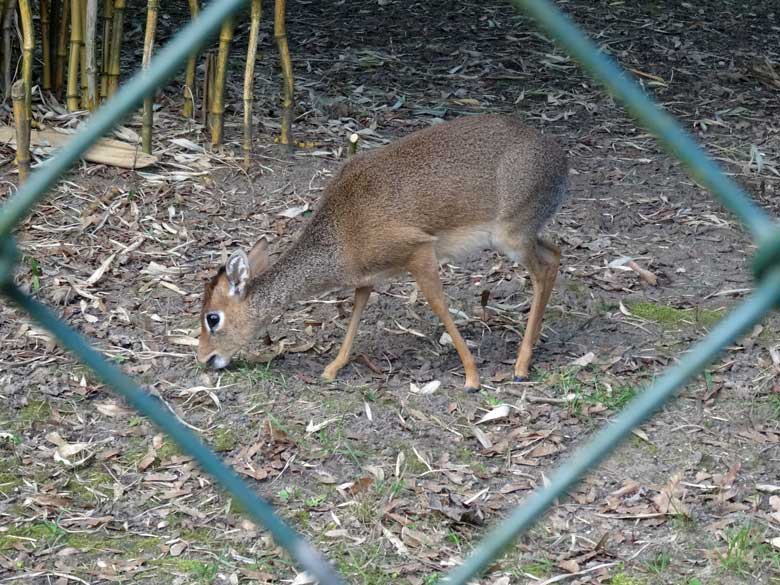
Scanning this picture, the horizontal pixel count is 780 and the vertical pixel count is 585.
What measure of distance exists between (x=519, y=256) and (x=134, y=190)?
9.05 feet

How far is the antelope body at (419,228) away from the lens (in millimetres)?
5633

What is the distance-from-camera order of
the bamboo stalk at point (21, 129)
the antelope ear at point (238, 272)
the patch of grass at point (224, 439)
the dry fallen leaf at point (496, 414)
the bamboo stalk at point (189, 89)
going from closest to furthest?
1. the patch of grass at point (224, 439)
2. the dry fallen leaf at point (496, 414)
3. the antelope ear at point (238, 272)
4. the bamboo stalk at point (21, 129)
5. the bamboo stalk at point (189, 89)

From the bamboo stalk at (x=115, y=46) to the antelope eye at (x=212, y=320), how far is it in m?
2.43

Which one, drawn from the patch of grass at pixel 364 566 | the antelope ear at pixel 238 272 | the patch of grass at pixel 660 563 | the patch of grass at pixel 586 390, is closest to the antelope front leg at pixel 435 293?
the patch of grass at pixel 586 390

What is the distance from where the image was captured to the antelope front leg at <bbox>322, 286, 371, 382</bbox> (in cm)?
575

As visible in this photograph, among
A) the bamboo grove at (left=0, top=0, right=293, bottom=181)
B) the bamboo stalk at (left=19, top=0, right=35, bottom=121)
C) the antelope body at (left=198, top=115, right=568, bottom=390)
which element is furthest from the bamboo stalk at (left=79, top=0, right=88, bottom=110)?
the antelope body at (left=198, top=115, right=568, bottom=390)

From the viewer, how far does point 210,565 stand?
4.25 meters

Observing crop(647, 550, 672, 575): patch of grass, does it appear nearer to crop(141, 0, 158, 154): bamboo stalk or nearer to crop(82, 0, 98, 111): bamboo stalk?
crop(141, 0, 158, 154): bamboo stalk

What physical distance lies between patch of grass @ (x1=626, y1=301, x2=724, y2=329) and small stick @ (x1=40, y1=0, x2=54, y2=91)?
431cm

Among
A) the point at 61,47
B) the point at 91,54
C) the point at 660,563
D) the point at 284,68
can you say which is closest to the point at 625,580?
the point at 660,563

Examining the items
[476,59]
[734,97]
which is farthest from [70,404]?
[734,97]

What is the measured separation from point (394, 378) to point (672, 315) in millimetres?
1629

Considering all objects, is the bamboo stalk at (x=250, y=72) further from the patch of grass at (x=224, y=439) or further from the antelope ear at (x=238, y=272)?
the patch of grass at (x=224, y=439)

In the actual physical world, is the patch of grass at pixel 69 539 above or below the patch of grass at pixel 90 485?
above
